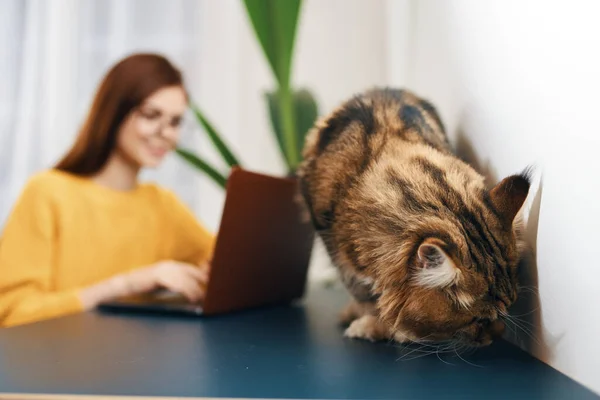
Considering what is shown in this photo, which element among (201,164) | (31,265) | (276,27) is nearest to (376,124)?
(276,27)

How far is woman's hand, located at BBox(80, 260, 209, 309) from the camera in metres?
1.28

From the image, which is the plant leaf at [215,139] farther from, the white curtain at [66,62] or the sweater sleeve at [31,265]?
the white curtain at [66,62]

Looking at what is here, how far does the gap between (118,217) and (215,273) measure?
822 mm

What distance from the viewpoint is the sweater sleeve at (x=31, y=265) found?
1378 mm

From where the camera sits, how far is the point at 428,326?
2.45 ft

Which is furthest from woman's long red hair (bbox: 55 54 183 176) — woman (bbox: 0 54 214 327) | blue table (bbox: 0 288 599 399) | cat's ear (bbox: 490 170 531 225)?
cat's ear (bbox: 490 170 531 225)

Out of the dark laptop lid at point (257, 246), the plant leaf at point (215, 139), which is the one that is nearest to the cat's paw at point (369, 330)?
the dark laptop lid at point (257, 246)

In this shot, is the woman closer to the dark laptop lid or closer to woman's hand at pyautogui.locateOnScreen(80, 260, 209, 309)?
woman's hand at pyautogui.locateOnScreen(80, 260, 209, 309)

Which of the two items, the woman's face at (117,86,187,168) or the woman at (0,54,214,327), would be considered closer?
the woman at (0,54,214,327)

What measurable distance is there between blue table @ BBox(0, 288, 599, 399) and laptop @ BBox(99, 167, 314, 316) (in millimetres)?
119

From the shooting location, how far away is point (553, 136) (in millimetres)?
694

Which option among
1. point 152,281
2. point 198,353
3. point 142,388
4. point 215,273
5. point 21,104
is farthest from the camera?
point 21,104

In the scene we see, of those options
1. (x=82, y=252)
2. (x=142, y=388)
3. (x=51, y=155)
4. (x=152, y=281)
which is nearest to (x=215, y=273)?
(x=152, y=281)

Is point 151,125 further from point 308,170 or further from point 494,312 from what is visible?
point 494,312
